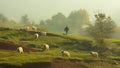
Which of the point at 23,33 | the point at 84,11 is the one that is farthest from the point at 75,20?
the point at 23,33

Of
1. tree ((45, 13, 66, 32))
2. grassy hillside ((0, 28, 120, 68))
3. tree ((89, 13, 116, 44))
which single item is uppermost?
tree ((45, 13, 66, 32))

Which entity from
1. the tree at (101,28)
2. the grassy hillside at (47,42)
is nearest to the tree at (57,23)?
the grassy hillside at (47,42)

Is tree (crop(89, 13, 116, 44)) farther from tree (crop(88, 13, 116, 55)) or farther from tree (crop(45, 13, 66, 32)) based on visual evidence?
tree (crop(45, 13, 66, 32))

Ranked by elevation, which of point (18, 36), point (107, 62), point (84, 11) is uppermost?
point (84, 11)

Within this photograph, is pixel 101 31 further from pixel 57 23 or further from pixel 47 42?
pixel 57 23

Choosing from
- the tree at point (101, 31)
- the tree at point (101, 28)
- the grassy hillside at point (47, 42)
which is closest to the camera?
the grassy hillside at point (47, 42)

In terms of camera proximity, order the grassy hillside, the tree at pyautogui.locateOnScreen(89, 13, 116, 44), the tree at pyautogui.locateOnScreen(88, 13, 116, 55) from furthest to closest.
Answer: the tree at pyautogui.locateOnScreen(89, 13, 116, 44), the tree at pyautogui.locateOnScreen(88, 13, 116, 55), the grassy hillside

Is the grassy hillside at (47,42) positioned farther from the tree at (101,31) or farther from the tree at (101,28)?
the tree at (101,28)

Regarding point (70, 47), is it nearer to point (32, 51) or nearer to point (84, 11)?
point (32, 51)

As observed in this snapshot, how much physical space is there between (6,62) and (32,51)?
16.9m

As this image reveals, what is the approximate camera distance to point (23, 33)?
79562 millimetres

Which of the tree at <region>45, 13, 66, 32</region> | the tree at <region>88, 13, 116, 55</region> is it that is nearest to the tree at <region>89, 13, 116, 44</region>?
the tree at <region>88, 13, 116, 55</region>

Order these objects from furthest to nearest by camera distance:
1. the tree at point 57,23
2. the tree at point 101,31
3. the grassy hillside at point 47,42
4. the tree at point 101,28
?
the tree at point 57,23 → the tree at point 101,28 → the tree at point 101,31 → the grassy hillside at point 47,42

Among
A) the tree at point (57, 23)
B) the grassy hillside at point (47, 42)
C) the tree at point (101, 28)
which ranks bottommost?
the grassy hillside at point (47, 42)
